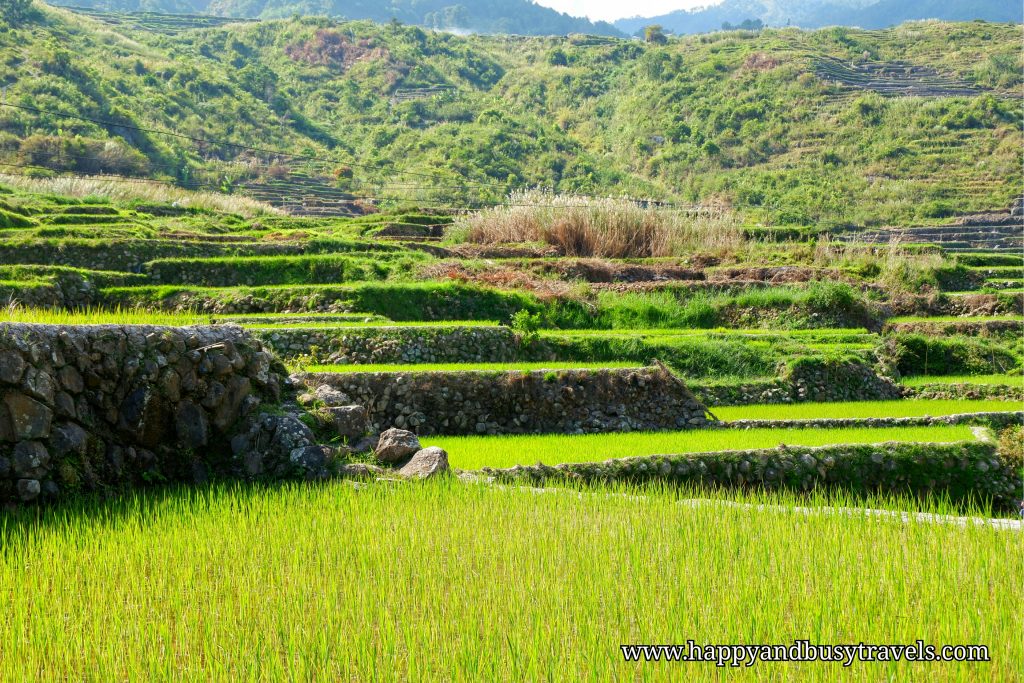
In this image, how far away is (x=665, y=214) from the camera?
35.0m

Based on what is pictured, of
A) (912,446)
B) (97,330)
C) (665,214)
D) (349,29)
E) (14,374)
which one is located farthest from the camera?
(349,29)

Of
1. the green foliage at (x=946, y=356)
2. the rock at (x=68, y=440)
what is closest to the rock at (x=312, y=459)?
the rock at (x=68, y=440)

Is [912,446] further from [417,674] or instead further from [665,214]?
[665,214]

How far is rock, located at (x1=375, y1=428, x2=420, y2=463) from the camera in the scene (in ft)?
31.0

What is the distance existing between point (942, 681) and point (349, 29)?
119 meters

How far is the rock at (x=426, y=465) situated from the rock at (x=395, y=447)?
41 centimetres

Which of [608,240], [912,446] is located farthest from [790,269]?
[912,446]

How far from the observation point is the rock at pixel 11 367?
6.82 m

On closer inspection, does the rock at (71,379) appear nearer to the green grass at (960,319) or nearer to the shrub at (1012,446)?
the shrub at (1012,446)

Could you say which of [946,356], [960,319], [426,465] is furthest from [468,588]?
[960,319]

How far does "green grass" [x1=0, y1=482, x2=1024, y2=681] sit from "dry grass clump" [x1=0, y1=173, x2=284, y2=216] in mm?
36088

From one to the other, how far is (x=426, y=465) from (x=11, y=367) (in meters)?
3.63

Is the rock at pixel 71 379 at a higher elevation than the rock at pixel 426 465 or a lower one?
higher

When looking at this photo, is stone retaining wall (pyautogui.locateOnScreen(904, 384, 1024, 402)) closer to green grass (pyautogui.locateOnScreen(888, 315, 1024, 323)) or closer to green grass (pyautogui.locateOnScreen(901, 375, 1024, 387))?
green grass (pyautogui.locateOnScreen(901, 375, 1024, 387))
